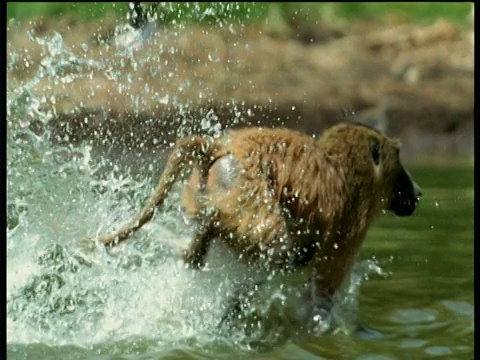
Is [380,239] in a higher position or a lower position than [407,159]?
lower

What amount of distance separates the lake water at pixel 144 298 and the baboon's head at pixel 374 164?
21.9 inches

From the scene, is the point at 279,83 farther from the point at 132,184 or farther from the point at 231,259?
the point at 231,259

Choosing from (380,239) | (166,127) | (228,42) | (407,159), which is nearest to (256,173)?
(380,239)

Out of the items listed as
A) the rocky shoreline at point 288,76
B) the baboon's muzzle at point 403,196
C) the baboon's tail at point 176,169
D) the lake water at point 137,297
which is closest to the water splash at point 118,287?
the lake water at point 137,297

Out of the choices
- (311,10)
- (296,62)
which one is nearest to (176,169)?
(296,62)

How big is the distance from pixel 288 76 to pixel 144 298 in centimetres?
1052

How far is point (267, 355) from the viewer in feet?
18.8

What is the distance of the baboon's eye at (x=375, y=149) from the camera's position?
6188mm

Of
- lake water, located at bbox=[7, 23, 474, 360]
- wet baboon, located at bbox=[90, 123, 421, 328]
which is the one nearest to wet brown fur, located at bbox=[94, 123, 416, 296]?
wet baboon, located at bbox=[90, 123, 421, 328]

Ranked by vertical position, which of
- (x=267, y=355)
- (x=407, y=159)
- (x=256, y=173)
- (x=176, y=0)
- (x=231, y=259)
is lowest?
(x=267, y=355)

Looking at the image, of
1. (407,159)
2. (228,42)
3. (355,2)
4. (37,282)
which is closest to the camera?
(37,282)

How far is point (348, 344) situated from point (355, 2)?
12981 mm

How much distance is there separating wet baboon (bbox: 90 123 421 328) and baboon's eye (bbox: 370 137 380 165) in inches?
1.0

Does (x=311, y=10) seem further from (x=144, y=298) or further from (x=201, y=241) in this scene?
(x=201, y=241)
